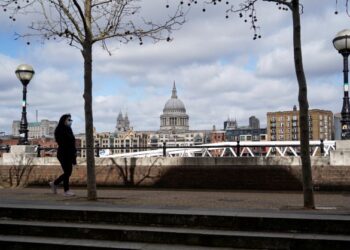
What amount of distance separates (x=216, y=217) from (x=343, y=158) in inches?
303

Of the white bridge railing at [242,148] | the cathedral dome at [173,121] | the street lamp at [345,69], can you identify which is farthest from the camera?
the cathedral dome at [173,121]

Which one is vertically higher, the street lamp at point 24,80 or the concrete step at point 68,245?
the street lamp at point 24,80

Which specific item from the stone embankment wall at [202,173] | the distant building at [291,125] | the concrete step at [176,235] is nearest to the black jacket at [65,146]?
the concrete step at [176,235]

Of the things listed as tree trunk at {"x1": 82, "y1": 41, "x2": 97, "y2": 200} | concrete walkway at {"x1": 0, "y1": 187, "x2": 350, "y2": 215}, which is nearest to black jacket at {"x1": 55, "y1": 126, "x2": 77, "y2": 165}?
concrete walkway at {"x1": 0, "y1": 187, "x2": 350, "y2": 215}

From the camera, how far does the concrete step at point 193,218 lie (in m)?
6.83

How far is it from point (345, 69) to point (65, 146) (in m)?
8.32

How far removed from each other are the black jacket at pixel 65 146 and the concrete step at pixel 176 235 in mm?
3891

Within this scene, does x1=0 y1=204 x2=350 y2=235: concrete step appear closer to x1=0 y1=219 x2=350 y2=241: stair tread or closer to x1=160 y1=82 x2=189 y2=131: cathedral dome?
x1=0 y1=219 x2=350 y2=241: stair tread

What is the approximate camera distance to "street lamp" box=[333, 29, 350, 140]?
14.4 metres

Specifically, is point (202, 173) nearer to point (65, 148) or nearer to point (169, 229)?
point (65, 148)

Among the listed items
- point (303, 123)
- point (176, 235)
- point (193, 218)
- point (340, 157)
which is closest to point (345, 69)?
point (340, 157)

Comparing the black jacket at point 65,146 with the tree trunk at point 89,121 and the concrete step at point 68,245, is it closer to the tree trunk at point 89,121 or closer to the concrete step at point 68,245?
the tree trunk at point 89,121

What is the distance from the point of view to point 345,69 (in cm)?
1484

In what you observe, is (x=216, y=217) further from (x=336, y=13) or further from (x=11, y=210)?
(x=336, y=13)
